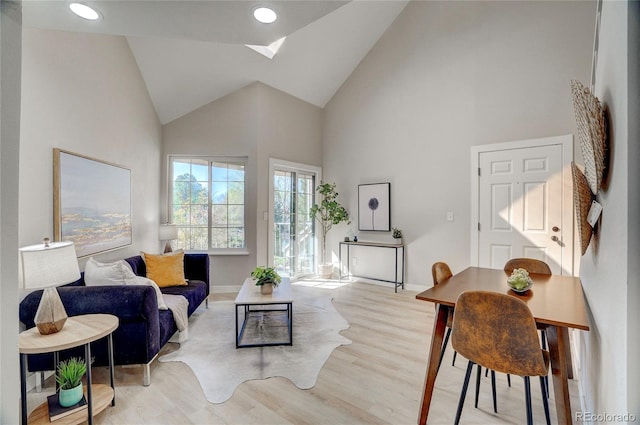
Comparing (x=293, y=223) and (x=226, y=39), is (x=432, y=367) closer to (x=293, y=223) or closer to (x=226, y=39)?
(x=226, y=39)

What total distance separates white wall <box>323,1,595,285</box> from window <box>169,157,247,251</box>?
1.91 m

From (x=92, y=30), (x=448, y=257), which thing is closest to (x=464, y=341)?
(x=92, y=30)

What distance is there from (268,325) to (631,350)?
2.94 m

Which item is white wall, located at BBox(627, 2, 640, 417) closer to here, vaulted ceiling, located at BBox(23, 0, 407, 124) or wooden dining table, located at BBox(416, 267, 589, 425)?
wooden dining table, located at BBox(416, 267, 589, 425)

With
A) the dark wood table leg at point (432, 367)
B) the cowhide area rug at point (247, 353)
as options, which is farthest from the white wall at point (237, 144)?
the dark wood table leg at point (432, 367)

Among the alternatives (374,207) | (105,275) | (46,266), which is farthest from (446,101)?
(46,266)

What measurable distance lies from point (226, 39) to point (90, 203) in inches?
87.2

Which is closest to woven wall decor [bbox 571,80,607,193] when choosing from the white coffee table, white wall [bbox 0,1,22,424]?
white wall [bbox 0,1,22,424]

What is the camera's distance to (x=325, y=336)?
9.78 feet

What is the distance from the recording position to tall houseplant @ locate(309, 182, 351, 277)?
5250 mm

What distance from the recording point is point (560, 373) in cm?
149

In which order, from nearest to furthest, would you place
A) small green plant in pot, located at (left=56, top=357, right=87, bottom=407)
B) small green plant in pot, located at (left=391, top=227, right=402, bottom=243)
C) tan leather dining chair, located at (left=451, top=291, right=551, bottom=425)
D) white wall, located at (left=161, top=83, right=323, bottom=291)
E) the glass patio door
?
tan leather dining chair, located at (left=451, top=291, right=551, bottom=425), small green plant in pot, located at (left=56, top=357, right=87, bottom=407), white wall, located at (left=161, top=83, right=323, bottom=291), small green plant in pot, located at (left=391, top=227, right=402, bottom=243), the glass patio door

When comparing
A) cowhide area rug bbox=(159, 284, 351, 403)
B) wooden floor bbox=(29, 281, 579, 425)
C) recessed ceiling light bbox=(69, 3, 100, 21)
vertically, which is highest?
recessed ceiling light bbox=(69, 3, 100, 21)

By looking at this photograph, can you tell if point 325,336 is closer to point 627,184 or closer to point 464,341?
point 464,341
